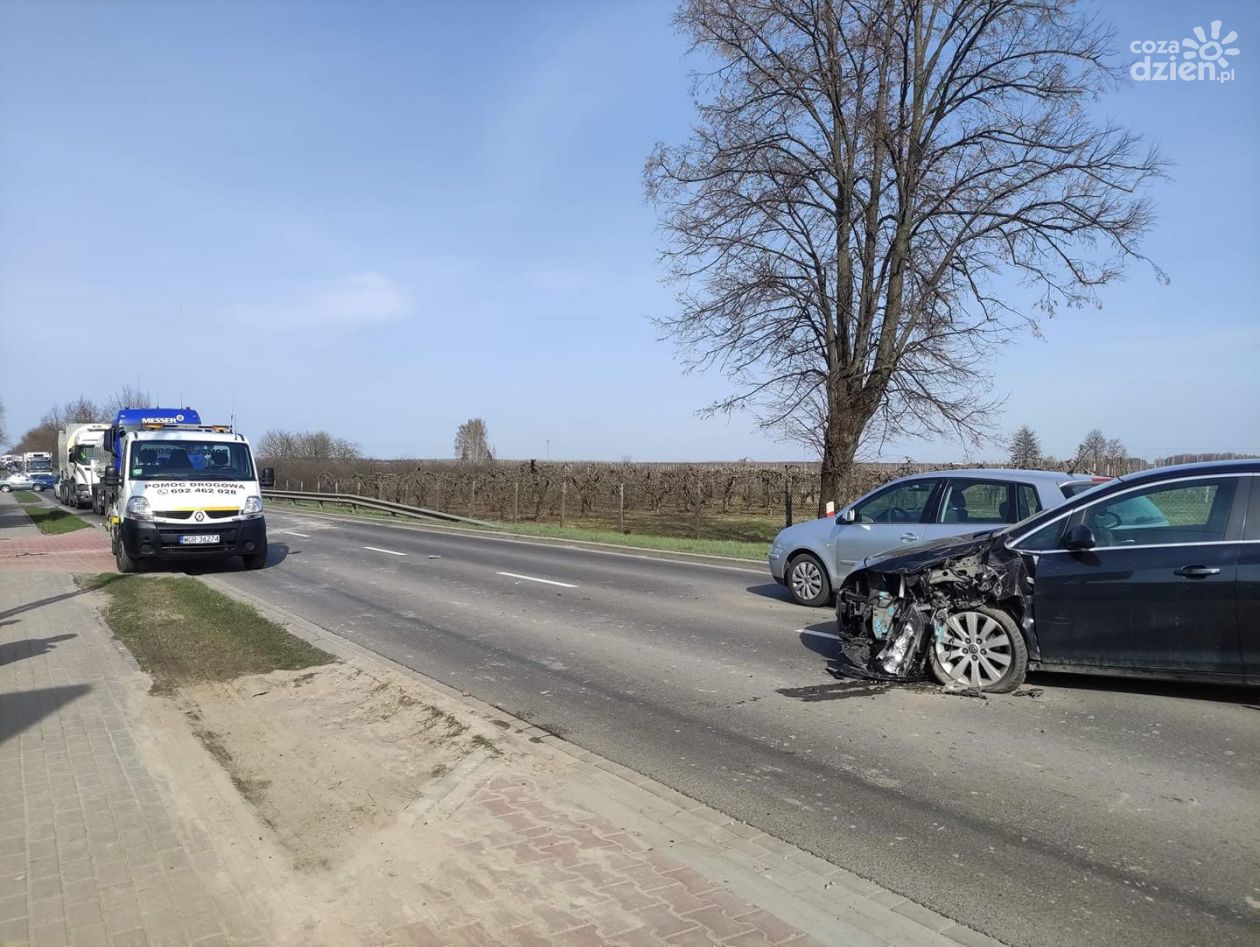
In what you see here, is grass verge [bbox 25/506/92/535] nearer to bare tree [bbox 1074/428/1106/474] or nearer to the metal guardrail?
the metal guardrail

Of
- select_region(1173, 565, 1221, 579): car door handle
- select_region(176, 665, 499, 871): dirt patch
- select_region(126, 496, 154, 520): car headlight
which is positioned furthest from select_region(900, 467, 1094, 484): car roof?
select_region(126, 496, 154, 520): car headlight

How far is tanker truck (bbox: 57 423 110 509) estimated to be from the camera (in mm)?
34062

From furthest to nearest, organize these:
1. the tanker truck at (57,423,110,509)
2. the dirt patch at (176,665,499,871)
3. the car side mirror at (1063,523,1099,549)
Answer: the tanker truck at (57,423,110,509) → the car side mirror at (1063,523,1099,549) → the dirt patch at (176,665,499,871)

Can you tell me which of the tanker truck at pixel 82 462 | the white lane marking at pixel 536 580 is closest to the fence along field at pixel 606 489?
the tanker truck at pixel 82 462

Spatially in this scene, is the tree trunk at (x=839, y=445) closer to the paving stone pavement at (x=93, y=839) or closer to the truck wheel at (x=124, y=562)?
the truck wheel at (x=124, y=562)

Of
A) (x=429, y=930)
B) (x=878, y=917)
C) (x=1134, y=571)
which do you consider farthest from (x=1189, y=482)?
(x=429, y=930)

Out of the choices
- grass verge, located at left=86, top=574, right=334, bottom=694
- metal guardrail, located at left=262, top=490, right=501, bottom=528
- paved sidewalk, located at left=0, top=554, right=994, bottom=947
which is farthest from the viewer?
metal guardrail, located at left=262, top=490, right=501, bottom=528

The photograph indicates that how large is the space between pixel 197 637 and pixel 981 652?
7.29 metres

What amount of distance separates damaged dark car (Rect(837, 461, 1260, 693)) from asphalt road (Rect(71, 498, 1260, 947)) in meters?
0.32

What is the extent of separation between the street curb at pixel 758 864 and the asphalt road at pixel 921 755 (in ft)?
0.45

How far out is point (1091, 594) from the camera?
631 cm

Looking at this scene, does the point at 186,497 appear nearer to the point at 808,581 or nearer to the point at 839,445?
the point at 808,581

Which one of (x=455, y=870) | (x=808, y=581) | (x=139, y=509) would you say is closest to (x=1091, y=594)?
(x=808, y=581)

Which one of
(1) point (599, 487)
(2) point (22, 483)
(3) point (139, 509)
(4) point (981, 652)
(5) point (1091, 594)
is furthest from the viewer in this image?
(2) point (22, 483)
